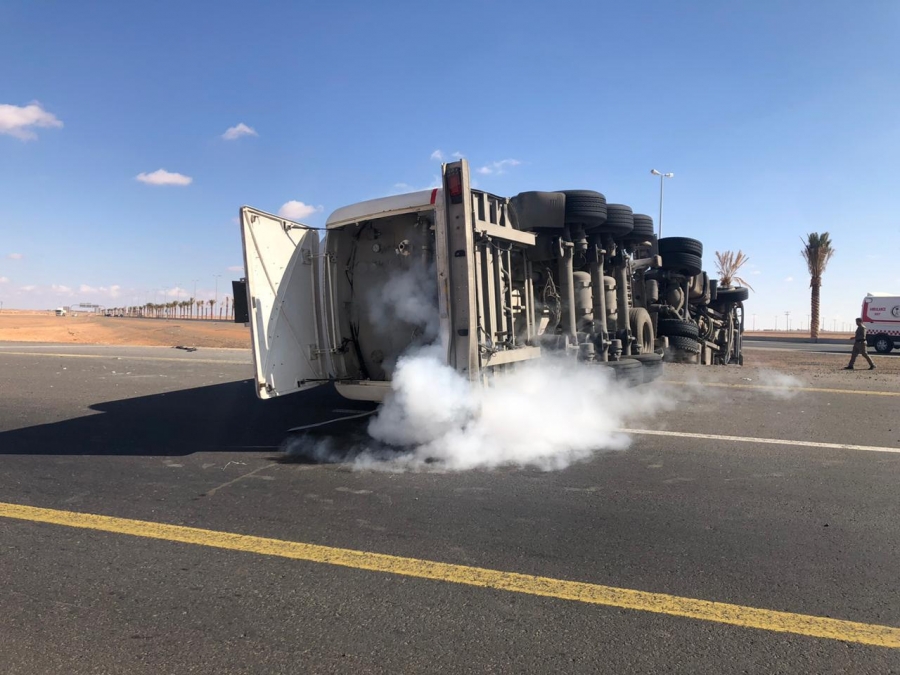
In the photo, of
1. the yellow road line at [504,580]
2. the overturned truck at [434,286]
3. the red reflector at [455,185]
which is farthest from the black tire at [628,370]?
the yellow road line at [504,580]

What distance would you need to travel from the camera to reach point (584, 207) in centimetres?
733

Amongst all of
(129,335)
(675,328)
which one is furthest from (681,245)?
(129,335)

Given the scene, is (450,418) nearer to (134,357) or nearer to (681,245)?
(681,245)

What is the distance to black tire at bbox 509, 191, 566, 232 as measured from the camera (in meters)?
7.02

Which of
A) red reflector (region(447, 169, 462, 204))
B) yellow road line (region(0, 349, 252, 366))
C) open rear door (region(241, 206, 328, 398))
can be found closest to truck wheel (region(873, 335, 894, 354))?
yellow road line (region(0, 349, 252, 366))

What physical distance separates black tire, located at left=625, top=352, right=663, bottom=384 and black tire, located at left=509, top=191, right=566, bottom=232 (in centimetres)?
274

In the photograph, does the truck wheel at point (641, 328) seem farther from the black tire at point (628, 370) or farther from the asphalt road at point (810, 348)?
the asphalt road at point (810, 348)

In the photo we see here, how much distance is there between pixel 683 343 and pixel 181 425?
983cm

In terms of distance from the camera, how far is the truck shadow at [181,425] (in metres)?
5.74

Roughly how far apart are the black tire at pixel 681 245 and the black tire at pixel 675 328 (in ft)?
4.72

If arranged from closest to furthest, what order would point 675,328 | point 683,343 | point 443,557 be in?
1. point 443,557
2. point 675,328
3. point 683,343

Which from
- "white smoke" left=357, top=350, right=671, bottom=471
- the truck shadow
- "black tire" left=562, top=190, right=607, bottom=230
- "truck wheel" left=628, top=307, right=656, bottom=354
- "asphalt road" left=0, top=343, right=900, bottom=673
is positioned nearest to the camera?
"asphalt road" left=0, top=343, right=900, bottom=673

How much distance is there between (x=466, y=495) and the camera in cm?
420

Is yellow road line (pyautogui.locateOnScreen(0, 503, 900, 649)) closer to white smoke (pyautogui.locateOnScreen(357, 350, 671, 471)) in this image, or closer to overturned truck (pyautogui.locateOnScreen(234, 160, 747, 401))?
white smoke (pyautogui.locateOnScreen(357, 350, 671, 471))
